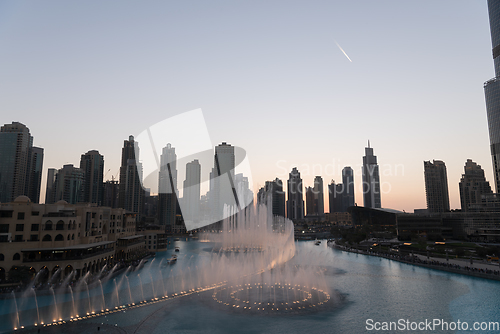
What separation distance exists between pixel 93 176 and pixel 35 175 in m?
30.0

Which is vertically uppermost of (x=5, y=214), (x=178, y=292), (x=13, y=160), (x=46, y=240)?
(x=13, y=160)

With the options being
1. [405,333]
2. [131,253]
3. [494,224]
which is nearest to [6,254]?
[131,253]

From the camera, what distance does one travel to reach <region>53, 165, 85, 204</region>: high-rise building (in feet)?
552

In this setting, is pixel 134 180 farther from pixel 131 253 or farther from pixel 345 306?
pixel 345 306

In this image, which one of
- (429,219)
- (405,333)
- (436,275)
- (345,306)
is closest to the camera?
(405,333)

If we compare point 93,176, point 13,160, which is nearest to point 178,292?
point 13,160

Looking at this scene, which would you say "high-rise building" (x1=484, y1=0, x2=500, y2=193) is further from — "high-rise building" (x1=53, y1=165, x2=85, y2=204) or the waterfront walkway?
"high-rise building" (x1=53, y1=165, x2=85, y2=204)

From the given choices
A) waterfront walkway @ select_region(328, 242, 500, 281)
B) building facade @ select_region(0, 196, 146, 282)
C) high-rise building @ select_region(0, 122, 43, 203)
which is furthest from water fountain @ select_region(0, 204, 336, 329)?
high-rise building @ select_region(0, 122, 43, 203)

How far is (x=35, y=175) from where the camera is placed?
175125 mm

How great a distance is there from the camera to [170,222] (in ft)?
647

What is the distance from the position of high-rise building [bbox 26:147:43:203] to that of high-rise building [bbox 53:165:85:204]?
36.6 ft

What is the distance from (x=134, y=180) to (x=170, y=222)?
114ft

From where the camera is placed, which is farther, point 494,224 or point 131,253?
point 494,224

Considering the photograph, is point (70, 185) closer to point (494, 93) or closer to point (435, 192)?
point (494, 93)
